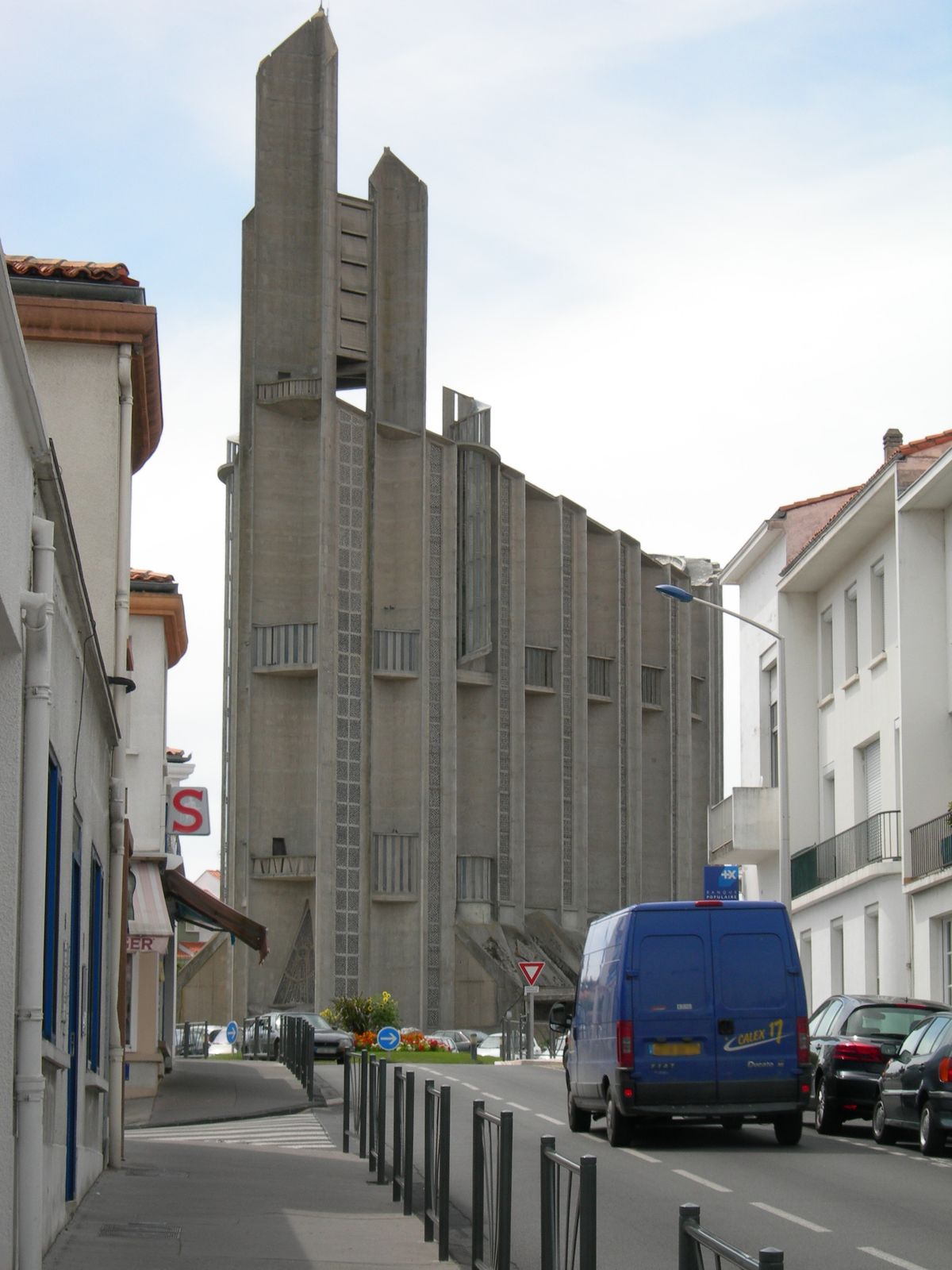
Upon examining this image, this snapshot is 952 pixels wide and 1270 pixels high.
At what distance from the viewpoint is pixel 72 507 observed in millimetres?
17531

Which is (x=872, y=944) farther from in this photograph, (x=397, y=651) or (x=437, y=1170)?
(x=397, y=651)

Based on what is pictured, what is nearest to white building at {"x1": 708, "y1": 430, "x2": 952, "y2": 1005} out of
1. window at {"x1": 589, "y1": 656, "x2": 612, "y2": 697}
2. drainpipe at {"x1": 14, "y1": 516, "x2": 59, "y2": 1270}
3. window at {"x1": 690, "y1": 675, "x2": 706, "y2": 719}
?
drainpipe at {"x1": 14, "y1": 516, "x2": 59, "y2": 1270}

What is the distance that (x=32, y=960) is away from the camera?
9352 millimetres

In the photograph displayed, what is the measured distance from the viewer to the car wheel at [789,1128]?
18.6 metres

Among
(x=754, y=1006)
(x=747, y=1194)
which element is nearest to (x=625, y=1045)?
(x=754, y=1006)

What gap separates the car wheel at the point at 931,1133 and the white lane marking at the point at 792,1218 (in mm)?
4813

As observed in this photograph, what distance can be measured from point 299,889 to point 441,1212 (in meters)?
56.3

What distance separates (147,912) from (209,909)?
13.2 ft

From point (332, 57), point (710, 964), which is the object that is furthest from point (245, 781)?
point (710, 964)

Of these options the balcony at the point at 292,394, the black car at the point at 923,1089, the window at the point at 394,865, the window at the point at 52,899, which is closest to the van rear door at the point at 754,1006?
the black car at the point at 923,1089

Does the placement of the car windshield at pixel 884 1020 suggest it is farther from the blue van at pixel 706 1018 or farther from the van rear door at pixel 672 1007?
the van rear door at pixel 672 1007

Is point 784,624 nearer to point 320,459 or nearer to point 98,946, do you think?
point 98,946

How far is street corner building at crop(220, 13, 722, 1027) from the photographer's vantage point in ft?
218

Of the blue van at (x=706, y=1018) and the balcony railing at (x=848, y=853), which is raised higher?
the balcony railing at (x=848, y=853)
